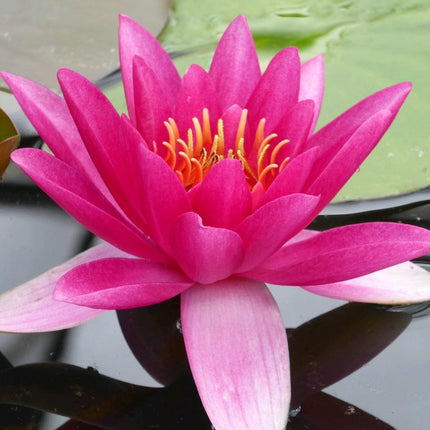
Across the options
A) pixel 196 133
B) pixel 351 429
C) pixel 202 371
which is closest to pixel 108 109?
pixel 196 133

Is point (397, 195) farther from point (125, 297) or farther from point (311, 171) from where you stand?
point (125, 297)

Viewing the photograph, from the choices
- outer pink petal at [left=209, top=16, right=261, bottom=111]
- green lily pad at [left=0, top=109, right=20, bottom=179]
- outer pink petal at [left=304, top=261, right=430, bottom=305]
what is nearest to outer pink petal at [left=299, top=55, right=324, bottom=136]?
outer pink petal at [left=209, top=16, right=261, bottom=111]

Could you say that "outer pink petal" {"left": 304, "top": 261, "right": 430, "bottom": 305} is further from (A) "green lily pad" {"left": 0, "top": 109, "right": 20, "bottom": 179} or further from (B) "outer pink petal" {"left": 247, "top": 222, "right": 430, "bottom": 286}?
(A) "green lily pad" {"left": 0, "top": 109, "right": 20, "bottom": 179}

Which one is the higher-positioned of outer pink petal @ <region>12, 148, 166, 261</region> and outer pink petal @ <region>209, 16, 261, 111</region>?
outer pink petal @ <region>209, 16, 261, 111</region>

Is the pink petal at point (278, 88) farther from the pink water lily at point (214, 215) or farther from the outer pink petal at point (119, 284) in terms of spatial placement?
the outer pink petal at point (119, 284)

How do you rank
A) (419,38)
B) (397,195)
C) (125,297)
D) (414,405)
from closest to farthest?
(125,297)
(414,405)
(397,195)
(419,38)

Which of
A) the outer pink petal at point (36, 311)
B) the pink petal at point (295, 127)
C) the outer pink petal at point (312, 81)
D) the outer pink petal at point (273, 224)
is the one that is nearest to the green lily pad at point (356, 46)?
the outer pink petal at point (312, 81)

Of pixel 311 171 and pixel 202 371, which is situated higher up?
pixel 311 171
